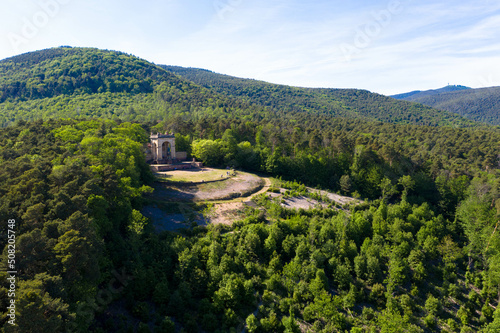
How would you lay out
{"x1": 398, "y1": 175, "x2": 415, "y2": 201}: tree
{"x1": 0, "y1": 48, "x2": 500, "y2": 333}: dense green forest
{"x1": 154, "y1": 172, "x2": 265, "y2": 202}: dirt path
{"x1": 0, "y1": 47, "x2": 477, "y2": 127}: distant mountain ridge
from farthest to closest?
{"x1": 0, "y1": 47, "x2": 477, "y2": 127}: distant mountain ridge
{"x1": 398, "y1": 175, "x2": 415, "y2": 201}: tree
{"x1": 154, "y1": 172, "x2": 265, "y2": 202}: dirt path
{"x1": 0, "y1": 48, "x2": 500, "y2": 333}: dense green forest

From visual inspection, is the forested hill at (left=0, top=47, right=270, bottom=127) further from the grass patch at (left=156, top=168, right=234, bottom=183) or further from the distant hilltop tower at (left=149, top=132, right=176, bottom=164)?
the grass patch at (left=156, top=168, right=234, bottom=183)

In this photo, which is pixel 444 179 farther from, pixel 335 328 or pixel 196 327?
pixel 196 327

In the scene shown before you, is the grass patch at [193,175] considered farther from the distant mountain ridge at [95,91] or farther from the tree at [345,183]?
the distant mountain ridge at [95,91]

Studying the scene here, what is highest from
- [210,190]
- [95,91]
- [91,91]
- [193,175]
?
[95,91]

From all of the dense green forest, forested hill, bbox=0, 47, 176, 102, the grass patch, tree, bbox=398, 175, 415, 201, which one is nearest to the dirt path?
the grass patch

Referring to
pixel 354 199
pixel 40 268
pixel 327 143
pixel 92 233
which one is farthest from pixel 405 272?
pixel 327 143

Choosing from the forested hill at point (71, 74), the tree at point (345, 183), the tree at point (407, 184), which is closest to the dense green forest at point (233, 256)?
the tree at point (407, 184)

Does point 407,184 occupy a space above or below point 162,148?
below

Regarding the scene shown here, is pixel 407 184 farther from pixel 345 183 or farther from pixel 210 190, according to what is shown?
pixel 210 190

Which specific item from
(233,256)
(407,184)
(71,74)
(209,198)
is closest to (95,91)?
(71,74)

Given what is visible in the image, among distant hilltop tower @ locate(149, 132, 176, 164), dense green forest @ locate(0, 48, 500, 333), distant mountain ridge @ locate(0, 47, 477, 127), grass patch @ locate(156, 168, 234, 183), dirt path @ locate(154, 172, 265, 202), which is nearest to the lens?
dense green forest @ locate(0, 48, 500, 333)
